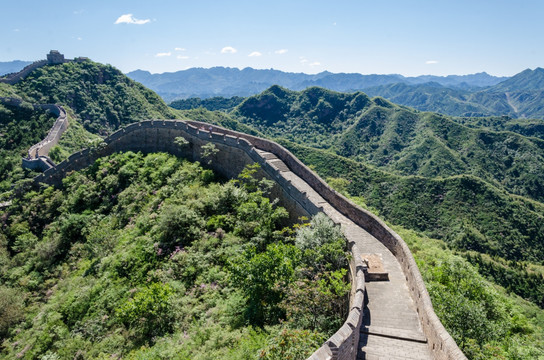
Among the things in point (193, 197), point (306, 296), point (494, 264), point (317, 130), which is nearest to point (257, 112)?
point (317, 130)

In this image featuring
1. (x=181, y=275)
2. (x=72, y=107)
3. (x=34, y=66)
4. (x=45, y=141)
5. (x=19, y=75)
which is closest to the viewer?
(x=181, y=275)

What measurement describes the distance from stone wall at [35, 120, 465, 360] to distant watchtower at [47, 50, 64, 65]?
163 ft

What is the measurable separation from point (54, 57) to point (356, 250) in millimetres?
77511

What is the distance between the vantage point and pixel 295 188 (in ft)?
53.3

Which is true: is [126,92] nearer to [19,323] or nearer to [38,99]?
[38,99]

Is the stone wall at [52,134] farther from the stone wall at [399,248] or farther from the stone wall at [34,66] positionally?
the stone wall at [399,248]

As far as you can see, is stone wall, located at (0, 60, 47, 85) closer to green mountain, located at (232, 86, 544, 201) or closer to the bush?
the bush

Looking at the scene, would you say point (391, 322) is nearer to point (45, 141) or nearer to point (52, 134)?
point (45, 141)

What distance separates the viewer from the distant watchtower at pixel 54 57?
6519 centimetres

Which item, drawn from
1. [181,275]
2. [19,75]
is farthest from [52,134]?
[181,275]

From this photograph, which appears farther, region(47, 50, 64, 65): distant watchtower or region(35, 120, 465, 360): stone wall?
region(47, 50, 64, 65): distant watchtower

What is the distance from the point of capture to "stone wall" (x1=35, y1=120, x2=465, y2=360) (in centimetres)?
763

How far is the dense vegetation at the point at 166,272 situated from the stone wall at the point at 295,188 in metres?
0.94

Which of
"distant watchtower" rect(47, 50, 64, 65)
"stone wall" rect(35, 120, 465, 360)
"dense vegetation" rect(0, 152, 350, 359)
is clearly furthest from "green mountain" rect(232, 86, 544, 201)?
"dense vegetation" rect(0, 152, 350, 359)
